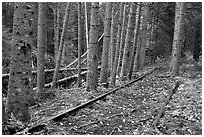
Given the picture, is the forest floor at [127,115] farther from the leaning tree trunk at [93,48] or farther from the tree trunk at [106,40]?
the tree trunk at [106,40]

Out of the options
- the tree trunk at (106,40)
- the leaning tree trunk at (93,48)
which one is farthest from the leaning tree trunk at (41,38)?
the tree trunk at (106,40)

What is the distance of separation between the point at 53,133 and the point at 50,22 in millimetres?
27661

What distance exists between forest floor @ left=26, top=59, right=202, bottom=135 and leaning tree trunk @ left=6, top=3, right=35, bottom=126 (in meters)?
0.58

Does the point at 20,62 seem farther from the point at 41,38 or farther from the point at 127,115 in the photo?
the point at 41,38

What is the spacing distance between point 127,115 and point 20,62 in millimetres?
3598

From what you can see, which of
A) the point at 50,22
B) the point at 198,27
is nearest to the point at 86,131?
the point at 198,27

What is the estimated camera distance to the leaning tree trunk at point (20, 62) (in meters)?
6.61

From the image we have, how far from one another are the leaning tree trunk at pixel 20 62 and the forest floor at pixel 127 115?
1.90 ft

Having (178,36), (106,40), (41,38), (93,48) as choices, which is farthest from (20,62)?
(178,36)

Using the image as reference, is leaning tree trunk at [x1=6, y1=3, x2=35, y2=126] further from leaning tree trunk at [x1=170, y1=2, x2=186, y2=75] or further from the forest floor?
leaning tree trunk at [x1=170, y1=2, x2=186, y2=75]

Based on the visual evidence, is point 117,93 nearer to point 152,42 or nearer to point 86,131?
point 86,131

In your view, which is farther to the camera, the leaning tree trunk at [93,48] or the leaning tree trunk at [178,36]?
the leaning tree trunk at [178,36]

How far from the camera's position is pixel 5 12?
29.0 meters

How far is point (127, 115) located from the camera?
26.9 ft
